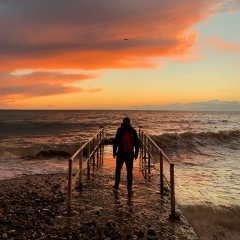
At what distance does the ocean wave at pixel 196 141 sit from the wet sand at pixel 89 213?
13031 mm

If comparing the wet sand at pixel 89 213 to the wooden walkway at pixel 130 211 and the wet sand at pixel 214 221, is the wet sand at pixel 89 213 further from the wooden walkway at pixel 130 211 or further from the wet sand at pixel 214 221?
the wet sand at pixel 214 221

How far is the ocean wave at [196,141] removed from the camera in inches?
837

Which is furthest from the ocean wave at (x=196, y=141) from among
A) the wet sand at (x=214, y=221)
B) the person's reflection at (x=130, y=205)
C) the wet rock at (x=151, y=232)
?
the wet rock at (x=151, y=232)

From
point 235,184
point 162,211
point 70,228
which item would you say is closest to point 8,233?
point 70,228

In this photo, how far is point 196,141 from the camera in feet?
77.2

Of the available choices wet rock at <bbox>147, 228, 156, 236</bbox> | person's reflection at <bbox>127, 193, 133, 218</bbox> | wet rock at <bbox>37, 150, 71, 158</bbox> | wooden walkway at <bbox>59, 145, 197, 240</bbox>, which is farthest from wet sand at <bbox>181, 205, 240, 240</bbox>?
wet rock at <bbox>37, 150, 71, 158</bbox>

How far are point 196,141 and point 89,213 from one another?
1904 cm

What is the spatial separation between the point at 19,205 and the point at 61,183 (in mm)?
2472

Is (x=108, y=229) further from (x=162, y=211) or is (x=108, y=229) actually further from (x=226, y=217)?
(x=226, y=217)

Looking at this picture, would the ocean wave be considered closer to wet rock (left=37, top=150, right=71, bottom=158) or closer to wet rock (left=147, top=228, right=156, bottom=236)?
wet rock (left=37, top=150, right=71, bottom=158)

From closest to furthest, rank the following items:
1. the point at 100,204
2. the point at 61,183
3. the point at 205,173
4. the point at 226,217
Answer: the point at 226,217
the point at 100,204
the point at 61,183
the point at 205,173

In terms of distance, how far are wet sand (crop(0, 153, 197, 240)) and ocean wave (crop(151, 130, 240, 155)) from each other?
42.8 ft

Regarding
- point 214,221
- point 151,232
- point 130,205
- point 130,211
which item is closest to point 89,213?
point 130,211

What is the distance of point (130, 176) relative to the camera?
7582mm
